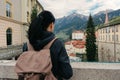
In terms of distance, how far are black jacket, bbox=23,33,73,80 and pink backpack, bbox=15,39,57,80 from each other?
5 cm

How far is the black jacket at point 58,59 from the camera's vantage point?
8.34ft

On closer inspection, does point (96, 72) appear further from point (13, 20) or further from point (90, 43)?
point (90, 43)

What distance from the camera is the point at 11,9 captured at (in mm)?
36812

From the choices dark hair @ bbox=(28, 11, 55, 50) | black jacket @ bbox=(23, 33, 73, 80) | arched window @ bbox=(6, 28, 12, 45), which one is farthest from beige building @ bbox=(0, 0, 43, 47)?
black jacket @ bbox=(23, 33, 73, 80)

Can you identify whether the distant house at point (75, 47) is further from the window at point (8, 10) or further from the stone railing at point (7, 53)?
the stone railing at point (7, 53)

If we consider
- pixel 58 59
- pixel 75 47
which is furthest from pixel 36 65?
pixel 75 47

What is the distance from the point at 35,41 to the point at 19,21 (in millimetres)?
38348

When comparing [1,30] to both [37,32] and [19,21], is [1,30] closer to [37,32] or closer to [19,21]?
[19,21]

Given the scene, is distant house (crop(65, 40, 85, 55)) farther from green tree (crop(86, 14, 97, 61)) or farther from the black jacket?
the black jacket

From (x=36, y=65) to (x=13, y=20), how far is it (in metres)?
35.4

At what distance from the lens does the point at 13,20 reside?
36969 mm

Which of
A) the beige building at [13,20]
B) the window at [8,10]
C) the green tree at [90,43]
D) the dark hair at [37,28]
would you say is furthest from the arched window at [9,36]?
the dark hair at [37,28]

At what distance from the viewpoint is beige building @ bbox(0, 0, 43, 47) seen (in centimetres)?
3234

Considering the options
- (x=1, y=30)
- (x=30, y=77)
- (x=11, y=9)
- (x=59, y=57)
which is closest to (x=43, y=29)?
(x=59, y=57)
